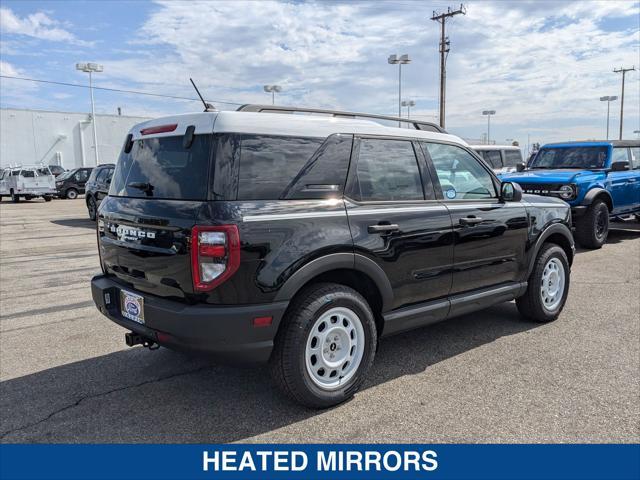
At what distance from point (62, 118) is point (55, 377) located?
→ 48.9 m

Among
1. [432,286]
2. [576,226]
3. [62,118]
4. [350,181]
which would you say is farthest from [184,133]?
[62,118]

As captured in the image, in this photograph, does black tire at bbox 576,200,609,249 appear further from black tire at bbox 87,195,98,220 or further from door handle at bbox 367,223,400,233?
black tire at bbox 87,195,98,220

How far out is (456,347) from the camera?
457 cm

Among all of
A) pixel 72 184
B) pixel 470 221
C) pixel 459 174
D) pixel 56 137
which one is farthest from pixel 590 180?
pixel 56 137

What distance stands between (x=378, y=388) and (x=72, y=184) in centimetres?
2838

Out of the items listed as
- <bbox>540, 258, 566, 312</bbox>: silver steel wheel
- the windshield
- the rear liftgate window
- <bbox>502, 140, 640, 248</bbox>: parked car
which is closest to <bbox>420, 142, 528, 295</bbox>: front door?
<bbox>540, 258, 566, 312</bbox>: silver steel wheel

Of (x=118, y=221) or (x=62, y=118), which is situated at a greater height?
(x=62, y=118)

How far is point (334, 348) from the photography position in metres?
3.48

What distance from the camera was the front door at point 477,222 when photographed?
13.8 ft

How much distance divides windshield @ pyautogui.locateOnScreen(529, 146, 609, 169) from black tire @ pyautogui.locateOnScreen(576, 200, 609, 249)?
1.02 meters

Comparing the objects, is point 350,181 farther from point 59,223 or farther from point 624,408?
point 59,223

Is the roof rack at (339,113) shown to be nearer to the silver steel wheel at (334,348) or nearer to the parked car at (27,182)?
the silver steel wheel at (334,348)

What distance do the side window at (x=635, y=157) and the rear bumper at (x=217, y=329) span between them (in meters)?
10.6

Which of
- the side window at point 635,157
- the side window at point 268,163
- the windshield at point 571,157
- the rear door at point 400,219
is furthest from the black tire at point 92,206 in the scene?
the side window at point 635,157
